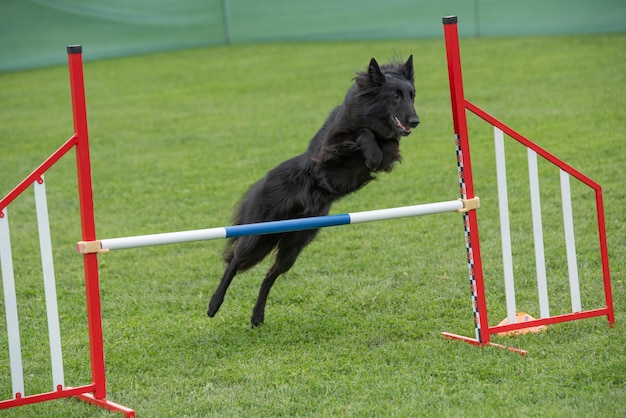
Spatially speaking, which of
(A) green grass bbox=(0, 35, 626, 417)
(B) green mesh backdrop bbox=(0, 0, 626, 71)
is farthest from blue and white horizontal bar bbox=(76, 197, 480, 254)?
(B) green mesh backdrop bbox=(0, 0, 626, 71)

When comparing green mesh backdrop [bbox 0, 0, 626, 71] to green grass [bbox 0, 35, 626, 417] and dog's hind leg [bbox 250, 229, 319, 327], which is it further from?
dog's hind leg [bbox 250, 229, 319, 327]

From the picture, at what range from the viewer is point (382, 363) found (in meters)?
4.38

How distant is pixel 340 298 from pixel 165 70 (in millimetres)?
11583

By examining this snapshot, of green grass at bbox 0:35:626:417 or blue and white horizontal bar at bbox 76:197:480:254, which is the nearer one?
blue and white horizontal bar at bbox 76:197:480:254

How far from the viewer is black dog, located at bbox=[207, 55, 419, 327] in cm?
485

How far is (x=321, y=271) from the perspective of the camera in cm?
614

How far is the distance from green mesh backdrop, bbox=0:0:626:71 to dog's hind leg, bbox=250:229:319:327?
485 inches

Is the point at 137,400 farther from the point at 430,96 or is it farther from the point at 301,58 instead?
the point at 301,58

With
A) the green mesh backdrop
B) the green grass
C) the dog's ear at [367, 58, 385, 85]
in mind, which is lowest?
the green grass

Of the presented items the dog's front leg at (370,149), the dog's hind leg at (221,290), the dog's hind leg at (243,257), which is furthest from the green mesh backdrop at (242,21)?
the dog's hind leg at (221,290)

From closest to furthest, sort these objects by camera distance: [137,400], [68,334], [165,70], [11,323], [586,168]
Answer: [11,323], [137,400], [68,334], [586,168], [165,70]

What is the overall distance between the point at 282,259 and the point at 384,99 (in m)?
1.16

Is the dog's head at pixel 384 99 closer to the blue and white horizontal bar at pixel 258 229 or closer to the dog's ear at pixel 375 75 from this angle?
the dog's ear at pixel 375 75

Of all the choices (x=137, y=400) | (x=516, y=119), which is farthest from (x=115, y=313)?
(x=516, y=119)
